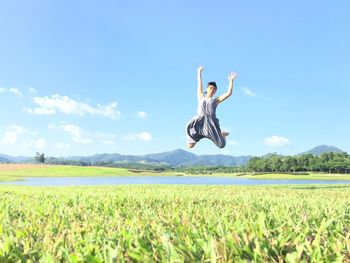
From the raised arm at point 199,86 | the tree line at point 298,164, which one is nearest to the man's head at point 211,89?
the raised arm at point 199,86

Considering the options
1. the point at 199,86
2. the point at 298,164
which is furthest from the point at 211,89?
the point at 298,164

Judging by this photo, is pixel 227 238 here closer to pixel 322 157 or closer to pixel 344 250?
pixel 344 250

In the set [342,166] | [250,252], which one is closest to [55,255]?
[250,252]

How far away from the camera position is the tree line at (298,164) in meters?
145

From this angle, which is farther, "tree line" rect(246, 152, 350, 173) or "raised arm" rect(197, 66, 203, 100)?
"tree line" rect(246, 152, 350, 173)

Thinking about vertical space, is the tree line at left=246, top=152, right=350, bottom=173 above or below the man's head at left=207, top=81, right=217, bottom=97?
above

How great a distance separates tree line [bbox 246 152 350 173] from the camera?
145 m

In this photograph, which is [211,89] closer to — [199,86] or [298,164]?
[199,86]

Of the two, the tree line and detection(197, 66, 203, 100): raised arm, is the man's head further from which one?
the tree line

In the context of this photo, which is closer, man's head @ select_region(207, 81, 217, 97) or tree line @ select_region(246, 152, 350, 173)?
man's head @ select_region(207, 81, 217, 97)

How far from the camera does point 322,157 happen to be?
154 meters

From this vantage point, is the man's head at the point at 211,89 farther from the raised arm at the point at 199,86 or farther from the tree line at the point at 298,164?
the tree line at the point at 298,164

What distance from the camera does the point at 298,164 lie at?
147 m

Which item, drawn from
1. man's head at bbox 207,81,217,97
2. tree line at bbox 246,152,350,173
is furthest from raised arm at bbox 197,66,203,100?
tree line at bbox 246,152,350,173
